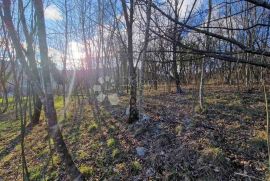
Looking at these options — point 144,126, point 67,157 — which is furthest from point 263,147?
point 67,157

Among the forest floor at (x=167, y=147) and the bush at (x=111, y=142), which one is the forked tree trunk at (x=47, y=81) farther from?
the bush at (x=111, y=142)

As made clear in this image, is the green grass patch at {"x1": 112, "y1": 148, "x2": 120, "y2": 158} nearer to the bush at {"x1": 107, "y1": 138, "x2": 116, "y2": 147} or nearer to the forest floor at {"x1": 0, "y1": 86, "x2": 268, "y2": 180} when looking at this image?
the forest floor at {"x1": 0, "y1": 86, "x2": 268, "y2": 180}

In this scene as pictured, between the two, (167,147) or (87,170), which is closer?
(87,170)

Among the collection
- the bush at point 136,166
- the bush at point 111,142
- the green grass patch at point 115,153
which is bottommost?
the bush at point 136,166

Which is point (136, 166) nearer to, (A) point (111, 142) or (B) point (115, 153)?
(B) point (115, 153)

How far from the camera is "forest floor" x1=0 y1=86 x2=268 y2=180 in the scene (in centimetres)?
548

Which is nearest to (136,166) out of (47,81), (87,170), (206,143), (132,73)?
(87,170)

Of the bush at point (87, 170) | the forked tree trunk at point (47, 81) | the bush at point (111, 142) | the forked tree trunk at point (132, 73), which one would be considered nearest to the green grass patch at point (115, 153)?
the bush at point (111, 142)

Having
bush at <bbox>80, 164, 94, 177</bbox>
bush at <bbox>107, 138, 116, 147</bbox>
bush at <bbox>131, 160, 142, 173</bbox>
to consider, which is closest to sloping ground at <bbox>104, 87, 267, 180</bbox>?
bush at <bbox>131, 160, 142, 173</bbox>

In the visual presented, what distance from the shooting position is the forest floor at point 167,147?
18.0ft

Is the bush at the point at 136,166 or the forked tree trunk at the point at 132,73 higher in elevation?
the forked tree trunk at the point at 132,73

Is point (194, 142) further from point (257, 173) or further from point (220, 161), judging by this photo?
point (257, 173)

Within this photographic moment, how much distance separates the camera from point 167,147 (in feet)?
21.9

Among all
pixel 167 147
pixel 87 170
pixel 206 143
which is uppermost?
pixel 206 143
